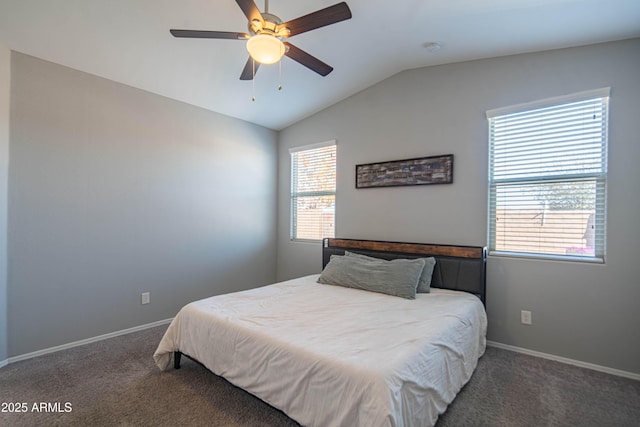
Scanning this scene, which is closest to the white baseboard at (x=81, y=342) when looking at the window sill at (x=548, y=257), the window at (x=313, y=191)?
the window at (x=313, y=191)

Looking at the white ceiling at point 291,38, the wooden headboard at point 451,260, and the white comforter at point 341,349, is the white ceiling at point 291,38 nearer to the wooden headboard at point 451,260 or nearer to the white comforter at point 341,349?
the wooden headboard at point 451,260

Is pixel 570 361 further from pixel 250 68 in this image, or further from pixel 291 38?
pixel 291 38

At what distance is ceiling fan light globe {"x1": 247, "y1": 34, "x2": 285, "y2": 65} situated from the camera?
70.6 inches

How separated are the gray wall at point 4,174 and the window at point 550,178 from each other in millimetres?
4307

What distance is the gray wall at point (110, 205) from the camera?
271cm

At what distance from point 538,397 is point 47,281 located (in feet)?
13.5

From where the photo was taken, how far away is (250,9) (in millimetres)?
1756

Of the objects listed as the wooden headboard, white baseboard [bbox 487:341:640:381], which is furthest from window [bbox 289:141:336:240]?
white baseboard [bbox 487:341:640:381]

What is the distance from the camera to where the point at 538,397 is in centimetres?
218

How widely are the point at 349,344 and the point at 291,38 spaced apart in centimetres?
264

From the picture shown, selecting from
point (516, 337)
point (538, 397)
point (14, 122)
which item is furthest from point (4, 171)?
point (516, 337)

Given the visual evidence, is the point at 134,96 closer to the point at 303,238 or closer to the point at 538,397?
the point at 303,238

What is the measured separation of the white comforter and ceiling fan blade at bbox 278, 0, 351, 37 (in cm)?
187

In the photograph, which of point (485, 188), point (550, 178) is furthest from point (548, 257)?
point (485, 188)
